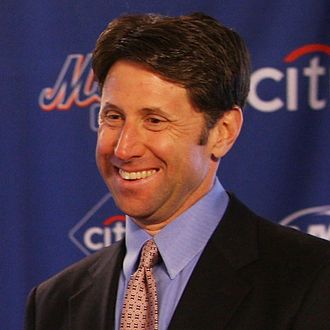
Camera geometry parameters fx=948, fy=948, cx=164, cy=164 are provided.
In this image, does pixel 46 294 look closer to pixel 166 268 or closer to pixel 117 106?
pixel 166 268

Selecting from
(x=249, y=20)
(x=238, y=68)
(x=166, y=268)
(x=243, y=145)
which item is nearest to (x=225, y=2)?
(x=249, y=20)

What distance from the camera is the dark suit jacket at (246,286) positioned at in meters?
1.38

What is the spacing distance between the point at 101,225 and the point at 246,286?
0.76m

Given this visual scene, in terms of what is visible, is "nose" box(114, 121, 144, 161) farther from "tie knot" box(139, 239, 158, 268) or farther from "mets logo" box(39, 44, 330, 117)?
"mets logo" box(39, 44, 330, 117)

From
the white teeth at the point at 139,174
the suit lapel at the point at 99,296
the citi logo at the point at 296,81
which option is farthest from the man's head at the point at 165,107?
the citi logo at the point at 296,81

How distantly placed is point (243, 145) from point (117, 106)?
662 mm

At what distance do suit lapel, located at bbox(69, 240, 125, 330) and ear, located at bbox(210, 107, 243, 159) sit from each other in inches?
10.3

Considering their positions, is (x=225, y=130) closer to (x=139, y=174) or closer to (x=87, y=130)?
(x=139, y=174)

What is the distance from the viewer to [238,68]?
148 cm

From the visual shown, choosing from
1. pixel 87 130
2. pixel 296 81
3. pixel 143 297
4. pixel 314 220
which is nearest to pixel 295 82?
pixel 296 81

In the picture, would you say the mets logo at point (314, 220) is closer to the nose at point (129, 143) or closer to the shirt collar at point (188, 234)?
the shirt collar at point (188, 234)

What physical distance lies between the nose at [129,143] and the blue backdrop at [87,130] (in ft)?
2.12

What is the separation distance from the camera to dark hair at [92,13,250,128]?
1.43 meters

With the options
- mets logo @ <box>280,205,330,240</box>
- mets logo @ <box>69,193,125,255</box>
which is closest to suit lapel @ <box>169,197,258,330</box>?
mets logo @ <box>280,205,330,240</box>
